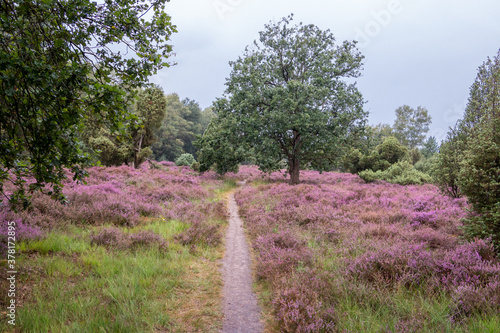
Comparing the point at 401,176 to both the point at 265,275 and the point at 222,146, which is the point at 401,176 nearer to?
the point at 222,146

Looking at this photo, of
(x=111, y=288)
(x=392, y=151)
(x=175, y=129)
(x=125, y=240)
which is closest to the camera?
(x=111, y=288)

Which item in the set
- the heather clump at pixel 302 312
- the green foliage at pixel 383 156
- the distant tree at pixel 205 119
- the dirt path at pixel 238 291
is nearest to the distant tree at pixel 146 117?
the dirt path at pixel 238 291

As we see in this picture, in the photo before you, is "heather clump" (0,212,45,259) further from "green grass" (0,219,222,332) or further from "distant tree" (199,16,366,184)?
"distant tree" (199,16,366,184)

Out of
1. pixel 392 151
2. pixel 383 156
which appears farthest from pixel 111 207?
pixel 392 151

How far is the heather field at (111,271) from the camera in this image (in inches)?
152

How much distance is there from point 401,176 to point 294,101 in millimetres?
11991

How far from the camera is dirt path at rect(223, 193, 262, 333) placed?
4.29m

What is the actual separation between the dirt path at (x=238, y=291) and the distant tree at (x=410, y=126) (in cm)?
6743

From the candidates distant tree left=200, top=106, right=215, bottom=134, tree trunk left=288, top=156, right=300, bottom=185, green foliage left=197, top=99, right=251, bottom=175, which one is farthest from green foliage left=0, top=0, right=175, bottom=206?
distant tree left=200, top=106, right=215, bottom=134

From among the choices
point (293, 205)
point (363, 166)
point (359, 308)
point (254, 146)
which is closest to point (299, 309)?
point (359, 308)

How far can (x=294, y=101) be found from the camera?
17656mm

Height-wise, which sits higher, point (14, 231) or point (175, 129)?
point (175, 129)

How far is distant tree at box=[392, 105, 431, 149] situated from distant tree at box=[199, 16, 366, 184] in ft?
174

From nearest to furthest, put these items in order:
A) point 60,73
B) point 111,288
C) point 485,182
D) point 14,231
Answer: point 60,73 < point 111,288 < point 485,182 < point 14,231
